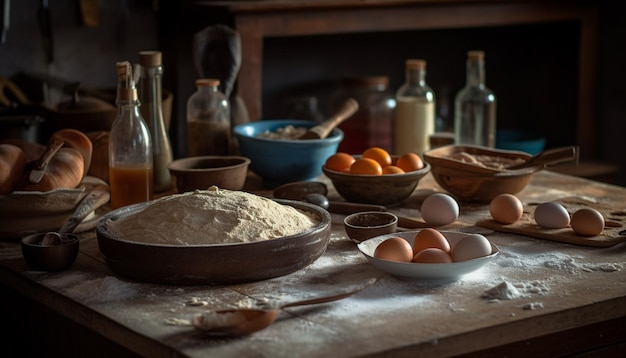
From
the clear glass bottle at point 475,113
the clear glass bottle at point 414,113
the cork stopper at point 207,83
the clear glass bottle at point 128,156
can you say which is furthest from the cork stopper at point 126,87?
the clear glass bottle at point 475,113

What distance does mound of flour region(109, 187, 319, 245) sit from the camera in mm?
1666

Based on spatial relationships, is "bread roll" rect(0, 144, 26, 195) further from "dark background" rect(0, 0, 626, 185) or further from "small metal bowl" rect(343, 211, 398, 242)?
"dark background" rect(0, 0, 626, 185)

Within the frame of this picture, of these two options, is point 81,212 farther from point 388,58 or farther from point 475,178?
point 388,58

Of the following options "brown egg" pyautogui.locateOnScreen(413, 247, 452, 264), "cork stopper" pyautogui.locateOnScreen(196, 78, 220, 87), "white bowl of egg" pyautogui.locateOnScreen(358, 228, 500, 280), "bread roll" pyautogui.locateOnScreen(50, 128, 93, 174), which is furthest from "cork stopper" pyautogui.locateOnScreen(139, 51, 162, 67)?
"brown egg" pyautogui.locateOnScreen(413, 247, 452, 264)

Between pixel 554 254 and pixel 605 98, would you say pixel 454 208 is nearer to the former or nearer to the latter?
pixel 554 254

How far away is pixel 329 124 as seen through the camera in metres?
2.46

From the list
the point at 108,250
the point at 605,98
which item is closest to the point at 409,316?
the point at 108,250

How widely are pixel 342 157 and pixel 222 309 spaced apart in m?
0.81

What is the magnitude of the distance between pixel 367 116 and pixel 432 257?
1.36m

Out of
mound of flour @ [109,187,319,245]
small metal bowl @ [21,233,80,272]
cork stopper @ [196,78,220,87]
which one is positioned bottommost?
small metal bowl @ [21,233,80,272]

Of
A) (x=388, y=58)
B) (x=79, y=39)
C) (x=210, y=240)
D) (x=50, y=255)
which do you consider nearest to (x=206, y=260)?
(x=210, y=240)

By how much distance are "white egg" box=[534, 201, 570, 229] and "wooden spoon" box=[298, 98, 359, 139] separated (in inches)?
25.3

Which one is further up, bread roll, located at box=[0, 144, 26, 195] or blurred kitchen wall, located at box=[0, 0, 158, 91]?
blurred kitchen wall, located at box=[0, 0, 158, 91]

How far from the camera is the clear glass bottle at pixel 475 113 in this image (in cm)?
278
